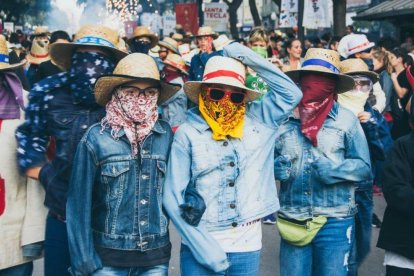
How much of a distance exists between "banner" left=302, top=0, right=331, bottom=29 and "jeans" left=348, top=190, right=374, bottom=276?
39.4ft

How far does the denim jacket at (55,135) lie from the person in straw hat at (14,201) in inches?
4.4

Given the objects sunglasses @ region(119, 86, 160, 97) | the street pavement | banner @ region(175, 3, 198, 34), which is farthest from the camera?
banner @ region(175, 3, 198, 34)

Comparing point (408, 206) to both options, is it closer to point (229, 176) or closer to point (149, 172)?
point (229, 176)

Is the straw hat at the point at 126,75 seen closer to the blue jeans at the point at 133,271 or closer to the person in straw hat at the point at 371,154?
the blue jeans at the point at 133,271

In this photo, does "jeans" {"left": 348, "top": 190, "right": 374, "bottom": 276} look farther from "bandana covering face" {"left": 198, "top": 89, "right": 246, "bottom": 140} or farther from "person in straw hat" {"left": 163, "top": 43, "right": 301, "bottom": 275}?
"bandana covering face" {"left": 198, "top": 89, "right": 246, "bottom": 140}

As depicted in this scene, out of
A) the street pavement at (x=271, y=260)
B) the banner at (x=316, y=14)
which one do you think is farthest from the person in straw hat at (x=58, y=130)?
the banner at (x=316, y=14)

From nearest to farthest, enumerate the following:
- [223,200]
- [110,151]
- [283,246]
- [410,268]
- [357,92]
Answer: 1. [110,151]
2. [223,200]
3. [410,268]
4. [283,246]
5. [357,92]

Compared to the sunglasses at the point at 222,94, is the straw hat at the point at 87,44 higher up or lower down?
higher up

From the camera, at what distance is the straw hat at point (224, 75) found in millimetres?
3644

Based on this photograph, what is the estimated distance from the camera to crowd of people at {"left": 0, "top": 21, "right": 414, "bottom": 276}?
3.39 meters

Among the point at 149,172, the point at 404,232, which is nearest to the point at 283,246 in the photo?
the point at 404,232

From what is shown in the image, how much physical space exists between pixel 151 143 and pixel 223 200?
519 millimetres

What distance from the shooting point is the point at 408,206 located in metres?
3.79

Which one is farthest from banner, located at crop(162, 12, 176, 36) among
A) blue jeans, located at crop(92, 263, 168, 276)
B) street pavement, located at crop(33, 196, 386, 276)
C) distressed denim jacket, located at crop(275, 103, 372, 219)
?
blue jeans, located at crop(92, 263, 168, 276)
